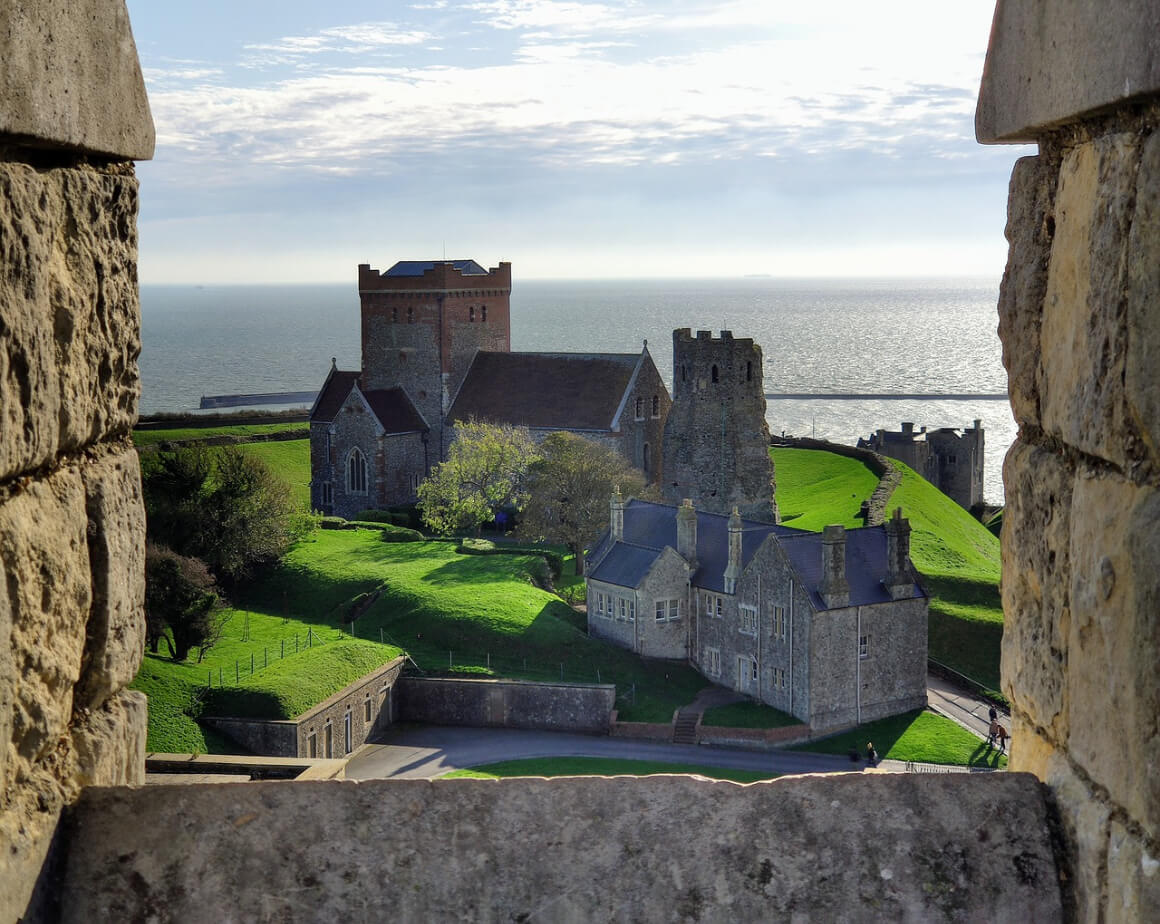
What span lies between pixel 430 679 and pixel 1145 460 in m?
33.7

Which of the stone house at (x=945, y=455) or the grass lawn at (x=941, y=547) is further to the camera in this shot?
the stone house at (x=945, y=455)

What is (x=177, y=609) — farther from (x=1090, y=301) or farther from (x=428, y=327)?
(x=428, y=327)

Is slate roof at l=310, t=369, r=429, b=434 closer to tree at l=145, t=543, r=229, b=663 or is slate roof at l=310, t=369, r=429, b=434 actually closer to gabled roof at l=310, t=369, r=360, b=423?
gabled roof at l=310, t=369, r=360, b=423

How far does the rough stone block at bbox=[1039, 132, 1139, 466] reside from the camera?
281 cm

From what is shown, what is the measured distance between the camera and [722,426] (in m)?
50.3

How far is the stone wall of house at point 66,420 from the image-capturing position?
2752mm

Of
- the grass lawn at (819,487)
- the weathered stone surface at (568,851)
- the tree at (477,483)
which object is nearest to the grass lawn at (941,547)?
the grass lawn at (819,487)

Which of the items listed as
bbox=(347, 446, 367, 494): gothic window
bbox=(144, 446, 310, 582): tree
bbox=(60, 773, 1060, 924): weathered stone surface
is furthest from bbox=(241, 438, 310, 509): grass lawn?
bbox=(60, 773, 1060, 924): weathered stone surface

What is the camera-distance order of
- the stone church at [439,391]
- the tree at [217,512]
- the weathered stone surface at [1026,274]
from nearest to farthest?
the weathered stone surface at [1026,274] < the tree at [217,512] < the stone church at [439,391]

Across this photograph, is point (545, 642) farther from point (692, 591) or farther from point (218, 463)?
point (218, 463)

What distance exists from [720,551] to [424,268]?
33.0 m

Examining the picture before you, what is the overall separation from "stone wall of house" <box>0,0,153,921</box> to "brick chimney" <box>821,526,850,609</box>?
30.9 metres

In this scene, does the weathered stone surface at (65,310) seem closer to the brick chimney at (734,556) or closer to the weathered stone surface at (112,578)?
the weathered stone surface at (112,578)

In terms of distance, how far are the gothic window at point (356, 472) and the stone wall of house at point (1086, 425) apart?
189 ft
